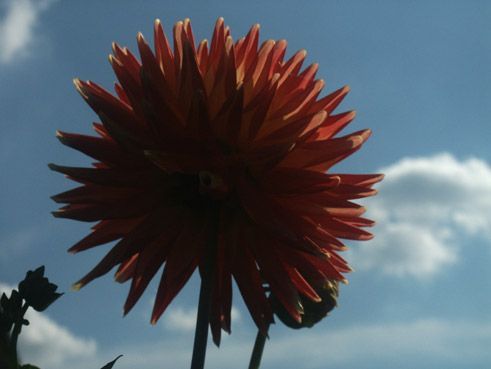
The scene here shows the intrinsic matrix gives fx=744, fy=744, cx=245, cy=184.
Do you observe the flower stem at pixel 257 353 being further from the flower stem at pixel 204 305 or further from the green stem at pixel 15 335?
the green stem at pixel 15 335

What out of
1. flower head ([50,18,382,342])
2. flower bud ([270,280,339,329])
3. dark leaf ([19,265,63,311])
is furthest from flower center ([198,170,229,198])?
flower bud ([270,280,339,329])

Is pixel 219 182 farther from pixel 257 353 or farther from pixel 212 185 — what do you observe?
pixel 257 353

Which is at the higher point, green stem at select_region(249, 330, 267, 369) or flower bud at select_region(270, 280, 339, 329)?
flower bud at select_region(270, 280, 339, 329)

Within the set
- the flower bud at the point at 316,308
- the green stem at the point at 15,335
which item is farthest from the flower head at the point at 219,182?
the flower bud at the point at 316,308

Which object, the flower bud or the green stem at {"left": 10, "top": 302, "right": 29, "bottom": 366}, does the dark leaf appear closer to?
the green stem at {"left": 10, "top": 302, "right": 29, "bottom": 366}

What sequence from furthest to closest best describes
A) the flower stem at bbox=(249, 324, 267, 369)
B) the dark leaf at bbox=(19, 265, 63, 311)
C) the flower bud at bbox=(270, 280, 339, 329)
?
the flower bud at bbox=(270, 280, 339, 329), the flower stem at bbox=(249, 324, 267, 369), the dark leaf at bbox=(19, 265, 63, 311)

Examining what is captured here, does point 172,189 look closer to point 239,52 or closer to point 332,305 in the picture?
point 239,52
